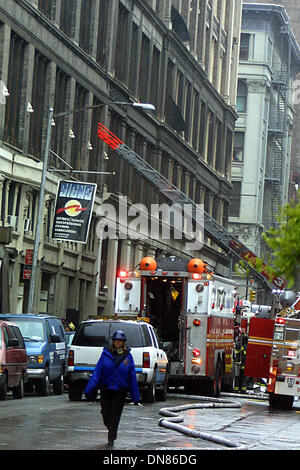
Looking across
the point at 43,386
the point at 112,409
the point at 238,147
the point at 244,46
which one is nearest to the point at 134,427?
the point at 112,409

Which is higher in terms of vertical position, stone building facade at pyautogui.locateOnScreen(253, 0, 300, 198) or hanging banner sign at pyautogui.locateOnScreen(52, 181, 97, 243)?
stone building facade at pyautogui.locateOnScreen(253, 0, 300, 198)

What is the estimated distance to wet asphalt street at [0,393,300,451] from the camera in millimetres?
17344

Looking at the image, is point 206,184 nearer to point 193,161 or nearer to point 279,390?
point 193,161

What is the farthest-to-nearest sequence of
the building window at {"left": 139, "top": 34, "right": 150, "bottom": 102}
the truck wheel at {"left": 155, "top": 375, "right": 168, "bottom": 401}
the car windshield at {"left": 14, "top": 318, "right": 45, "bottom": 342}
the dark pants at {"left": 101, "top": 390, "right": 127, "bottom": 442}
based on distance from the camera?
the building window at {"left": 139, "top": 34, "right": 150, "bottom": 102}
the car windshield at {"left": 14, "top": 318, "right": 45, "bottom": 342}
the truck wheel at {"left": 155, "top": 375, "right": 168, "bottom": 401}
the dark pants at {"left": 101, "top": 390, "right": 127, "bottom": 442}

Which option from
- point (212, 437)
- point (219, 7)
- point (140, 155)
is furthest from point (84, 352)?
point (219, 7)

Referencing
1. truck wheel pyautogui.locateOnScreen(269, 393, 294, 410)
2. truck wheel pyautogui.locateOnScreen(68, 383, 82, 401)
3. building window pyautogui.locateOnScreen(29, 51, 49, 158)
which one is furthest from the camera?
building window pyautogui.locateOnScreen(29, 51, 49, 158)

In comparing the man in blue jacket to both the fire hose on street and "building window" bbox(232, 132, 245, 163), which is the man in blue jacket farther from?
"building window" bbox(232, 132, 245, 163)

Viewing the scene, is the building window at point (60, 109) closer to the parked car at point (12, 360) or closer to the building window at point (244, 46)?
the parked car at point (12, 360)

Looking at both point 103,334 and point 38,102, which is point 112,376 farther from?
point 38,102

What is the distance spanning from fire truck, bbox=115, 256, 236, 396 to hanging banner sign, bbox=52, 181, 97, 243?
6.38 metres

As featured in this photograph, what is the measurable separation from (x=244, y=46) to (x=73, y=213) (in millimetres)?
64785

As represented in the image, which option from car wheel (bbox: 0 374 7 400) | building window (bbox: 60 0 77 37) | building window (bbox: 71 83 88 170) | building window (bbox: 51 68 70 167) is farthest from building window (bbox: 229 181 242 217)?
car wheel (bbox: 0 374 7 400)

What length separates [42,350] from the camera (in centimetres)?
3100

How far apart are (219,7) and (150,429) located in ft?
220
